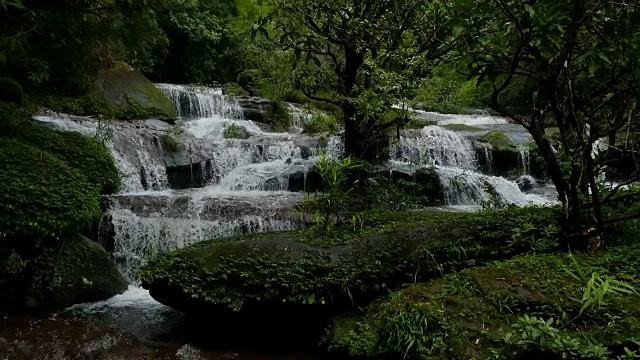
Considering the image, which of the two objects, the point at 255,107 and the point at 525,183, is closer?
the point at 525,183

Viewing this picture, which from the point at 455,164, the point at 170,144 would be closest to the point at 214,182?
the point at 170,144

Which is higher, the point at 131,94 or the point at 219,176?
the point at 131,94

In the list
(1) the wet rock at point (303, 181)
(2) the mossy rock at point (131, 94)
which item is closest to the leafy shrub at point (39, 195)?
(1) the wet rock at point (303, 181)

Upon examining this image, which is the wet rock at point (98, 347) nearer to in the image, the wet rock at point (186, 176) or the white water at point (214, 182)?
the white water at point (214, 182)

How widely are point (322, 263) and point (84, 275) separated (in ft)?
11.1

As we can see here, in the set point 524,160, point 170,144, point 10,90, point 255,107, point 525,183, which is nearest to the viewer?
point 10,90

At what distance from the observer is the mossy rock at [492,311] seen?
328 cm

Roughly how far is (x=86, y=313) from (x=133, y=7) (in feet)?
12.8

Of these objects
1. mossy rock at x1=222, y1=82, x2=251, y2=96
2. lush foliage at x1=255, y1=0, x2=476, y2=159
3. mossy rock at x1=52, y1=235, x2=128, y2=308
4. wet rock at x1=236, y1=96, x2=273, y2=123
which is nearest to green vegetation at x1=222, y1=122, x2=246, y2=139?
wet rock at x1=236, y1=96, x2=273, y2=123

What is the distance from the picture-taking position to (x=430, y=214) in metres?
6.64

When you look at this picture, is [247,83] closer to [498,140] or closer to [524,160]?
[498,140]

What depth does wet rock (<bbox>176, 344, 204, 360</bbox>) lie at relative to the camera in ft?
14.6

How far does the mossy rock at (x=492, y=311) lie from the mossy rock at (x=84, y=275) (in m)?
3.43

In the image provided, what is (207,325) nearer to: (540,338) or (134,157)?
(540,338)
